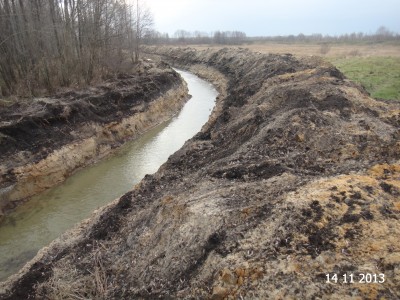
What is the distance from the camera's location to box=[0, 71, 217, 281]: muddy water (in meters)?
10.5

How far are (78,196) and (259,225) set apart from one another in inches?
350

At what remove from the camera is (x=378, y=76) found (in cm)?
2450

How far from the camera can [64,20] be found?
23.6 m

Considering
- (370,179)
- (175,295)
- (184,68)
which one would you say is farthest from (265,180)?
(184,68)

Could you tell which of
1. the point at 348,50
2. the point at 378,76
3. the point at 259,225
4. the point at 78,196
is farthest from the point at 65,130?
the point at 348,50

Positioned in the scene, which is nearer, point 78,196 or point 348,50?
point 78,196

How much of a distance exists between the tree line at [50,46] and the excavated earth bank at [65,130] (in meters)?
1.70

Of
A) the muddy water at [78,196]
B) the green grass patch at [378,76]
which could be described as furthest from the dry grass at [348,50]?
the muddy water at [78,196]
